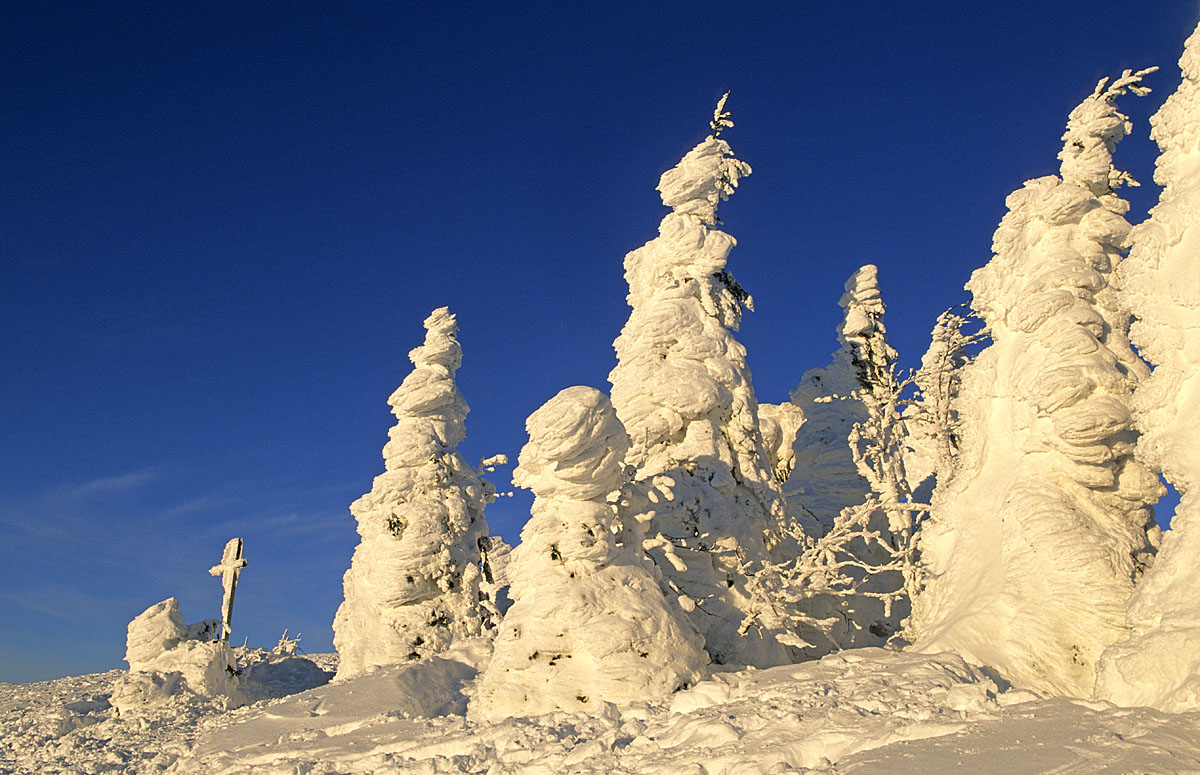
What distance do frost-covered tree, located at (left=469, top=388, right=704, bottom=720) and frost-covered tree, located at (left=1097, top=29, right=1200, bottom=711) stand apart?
425 centimetres

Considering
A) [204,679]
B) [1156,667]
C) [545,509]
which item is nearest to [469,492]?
[204,679]

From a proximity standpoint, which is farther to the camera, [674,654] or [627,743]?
[674,654]

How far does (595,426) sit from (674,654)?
8.80 ft

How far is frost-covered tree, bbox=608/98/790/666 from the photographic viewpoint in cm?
1259

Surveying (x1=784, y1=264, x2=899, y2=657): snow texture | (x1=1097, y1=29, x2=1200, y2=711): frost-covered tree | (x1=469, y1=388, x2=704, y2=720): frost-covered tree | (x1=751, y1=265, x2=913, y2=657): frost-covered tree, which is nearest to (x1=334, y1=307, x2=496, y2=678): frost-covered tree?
(x1=751, y1=265, x2=913, y2=657): frost-covered tree

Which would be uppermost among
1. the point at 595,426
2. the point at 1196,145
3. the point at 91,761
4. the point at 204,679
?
the point at 1196,145

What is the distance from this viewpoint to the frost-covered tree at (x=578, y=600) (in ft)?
29.2

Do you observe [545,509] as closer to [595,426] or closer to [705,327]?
[595,426]

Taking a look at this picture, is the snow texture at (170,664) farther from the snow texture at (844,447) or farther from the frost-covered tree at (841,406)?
the frost-covered tree at (841,406)

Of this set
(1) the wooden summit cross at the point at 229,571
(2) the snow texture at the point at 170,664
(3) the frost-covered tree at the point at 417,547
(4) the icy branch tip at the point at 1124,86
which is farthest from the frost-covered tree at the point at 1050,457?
(1) the wooden summit cross at the point at 229,571

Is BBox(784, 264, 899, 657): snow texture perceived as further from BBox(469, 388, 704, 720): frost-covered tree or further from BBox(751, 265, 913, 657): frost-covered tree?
BBox(469, 388, 704, 720): frost-covered tree

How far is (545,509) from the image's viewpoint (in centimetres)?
1009

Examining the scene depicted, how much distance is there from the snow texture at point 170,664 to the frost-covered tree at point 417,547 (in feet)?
7.50

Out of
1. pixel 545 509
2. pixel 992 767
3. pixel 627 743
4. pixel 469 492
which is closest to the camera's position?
pixel 992 767
